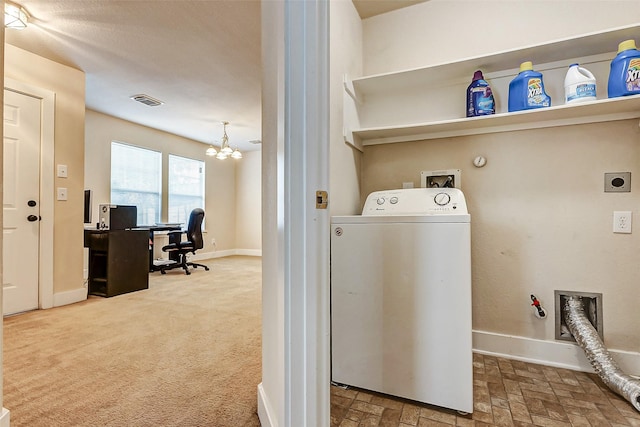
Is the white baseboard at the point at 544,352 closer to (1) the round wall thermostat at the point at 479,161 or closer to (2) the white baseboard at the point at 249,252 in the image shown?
(1) the round wall thermostat at the point at 479,161

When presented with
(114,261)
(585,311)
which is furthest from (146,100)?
(585,311)

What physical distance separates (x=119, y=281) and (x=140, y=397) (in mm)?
2267

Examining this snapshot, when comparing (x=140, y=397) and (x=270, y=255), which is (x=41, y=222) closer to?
(x=140, y=397)

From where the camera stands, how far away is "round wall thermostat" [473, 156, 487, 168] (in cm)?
189

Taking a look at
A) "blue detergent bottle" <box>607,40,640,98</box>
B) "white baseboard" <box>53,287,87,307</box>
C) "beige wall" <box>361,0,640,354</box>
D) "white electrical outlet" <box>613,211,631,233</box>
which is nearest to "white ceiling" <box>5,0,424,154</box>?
"beige wall" <box>361,0,640,354</box>

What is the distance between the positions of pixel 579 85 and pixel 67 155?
3.93 m

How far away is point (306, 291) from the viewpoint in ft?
2.89

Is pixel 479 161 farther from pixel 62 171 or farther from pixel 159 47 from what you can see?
pixel 62 171

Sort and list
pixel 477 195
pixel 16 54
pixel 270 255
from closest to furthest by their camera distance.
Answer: pixel 270 255 → pixel 477 195 → pixel 16 54

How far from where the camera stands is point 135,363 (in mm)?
1730

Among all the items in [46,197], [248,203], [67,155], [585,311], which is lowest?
[585,311]

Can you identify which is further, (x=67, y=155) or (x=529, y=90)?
(x=67, y=155)

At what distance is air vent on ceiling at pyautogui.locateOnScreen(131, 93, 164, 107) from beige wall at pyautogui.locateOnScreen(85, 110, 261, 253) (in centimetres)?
92

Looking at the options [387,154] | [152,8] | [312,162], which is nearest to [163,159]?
[152,8]
